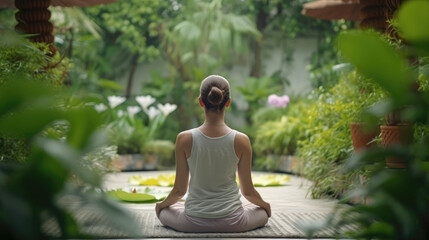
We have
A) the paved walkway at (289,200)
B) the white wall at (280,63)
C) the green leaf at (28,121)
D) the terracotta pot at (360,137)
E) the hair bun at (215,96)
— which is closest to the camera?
the green leaf at (28,121)

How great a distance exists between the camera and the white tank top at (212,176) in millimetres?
3367

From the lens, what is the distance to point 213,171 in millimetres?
3377

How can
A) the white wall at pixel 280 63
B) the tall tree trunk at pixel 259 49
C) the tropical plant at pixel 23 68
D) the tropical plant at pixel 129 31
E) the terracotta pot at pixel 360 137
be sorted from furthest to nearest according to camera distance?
1. the white wall at pixel 280 63
2. the tall tree trunk at pixel 259 49
3. the tropical plant at pixel 129 31
4. the terracotta pot at pixel 360 137
5. the tropical plant at pixel 23 68

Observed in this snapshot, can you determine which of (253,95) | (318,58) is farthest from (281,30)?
(253,95)

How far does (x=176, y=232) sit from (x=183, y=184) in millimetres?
252

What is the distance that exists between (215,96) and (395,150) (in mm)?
1794

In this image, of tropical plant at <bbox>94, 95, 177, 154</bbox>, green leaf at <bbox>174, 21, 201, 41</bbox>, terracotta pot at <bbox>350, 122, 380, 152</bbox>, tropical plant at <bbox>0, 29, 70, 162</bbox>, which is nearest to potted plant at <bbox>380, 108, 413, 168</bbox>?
terracotta pot at <bbox>350, 122, 380, 152</bbox>

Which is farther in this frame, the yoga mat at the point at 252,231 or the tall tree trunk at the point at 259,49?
the tall tree trunk at the point at 259,49

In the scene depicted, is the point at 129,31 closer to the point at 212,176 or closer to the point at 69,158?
the point at 212,176

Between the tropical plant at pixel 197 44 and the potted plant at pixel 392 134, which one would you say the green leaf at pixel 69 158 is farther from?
the tropical plant at pixel 197 44

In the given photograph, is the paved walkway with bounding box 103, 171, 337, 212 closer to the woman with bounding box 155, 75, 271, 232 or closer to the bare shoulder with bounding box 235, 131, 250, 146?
the woman with bounding box 155, 75, 271, 232

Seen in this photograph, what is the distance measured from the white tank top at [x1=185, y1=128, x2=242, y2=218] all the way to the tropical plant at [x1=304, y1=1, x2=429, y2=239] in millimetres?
1639

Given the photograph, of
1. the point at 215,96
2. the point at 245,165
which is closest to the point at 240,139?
the point at 245,165

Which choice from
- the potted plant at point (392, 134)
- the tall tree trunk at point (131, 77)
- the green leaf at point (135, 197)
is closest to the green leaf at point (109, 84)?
the tall tree trunk at point (131, 77)
